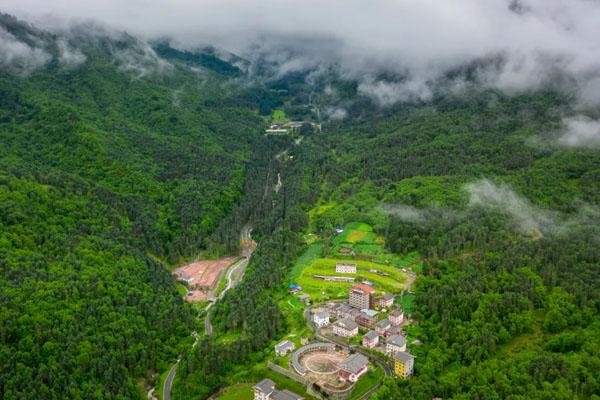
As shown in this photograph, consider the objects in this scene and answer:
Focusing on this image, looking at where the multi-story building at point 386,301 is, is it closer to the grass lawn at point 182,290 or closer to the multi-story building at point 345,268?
the multi-story building at point 345,268

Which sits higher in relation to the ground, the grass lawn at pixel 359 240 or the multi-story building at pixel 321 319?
the grass lawn at pixel 359 240

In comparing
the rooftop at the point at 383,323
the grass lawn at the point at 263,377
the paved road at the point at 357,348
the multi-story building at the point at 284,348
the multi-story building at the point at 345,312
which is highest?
the rooftop at the point at 383,323

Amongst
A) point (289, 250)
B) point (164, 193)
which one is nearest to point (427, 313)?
point (289, 250)

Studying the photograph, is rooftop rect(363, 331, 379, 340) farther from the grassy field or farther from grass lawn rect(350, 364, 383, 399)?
the grassy field

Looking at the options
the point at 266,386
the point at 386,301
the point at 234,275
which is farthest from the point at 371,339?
the point at 234,275

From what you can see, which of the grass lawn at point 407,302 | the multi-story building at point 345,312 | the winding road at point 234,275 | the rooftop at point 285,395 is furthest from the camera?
the grass lawn at point 407,302

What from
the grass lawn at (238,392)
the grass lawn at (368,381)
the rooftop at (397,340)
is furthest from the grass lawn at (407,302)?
the grass lawn at (238,392)

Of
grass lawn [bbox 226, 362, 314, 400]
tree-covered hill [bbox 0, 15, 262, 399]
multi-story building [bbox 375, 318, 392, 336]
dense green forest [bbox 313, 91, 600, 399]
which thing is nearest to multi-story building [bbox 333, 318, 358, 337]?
multi-story building [bbox 375, 318, 392, 336]

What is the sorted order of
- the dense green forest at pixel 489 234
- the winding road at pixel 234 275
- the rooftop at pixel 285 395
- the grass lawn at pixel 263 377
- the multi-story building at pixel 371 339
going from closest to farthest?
the rooftop at pixel 285 395 → the dense green forest at pixel 489 234 → the grass lawn at pixel 263 377 → the multi-story building at pixel 371 339 → the winding road at pixel 234 275
